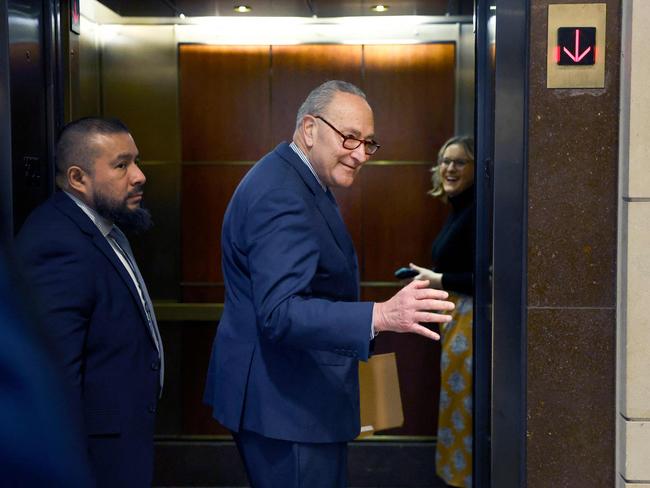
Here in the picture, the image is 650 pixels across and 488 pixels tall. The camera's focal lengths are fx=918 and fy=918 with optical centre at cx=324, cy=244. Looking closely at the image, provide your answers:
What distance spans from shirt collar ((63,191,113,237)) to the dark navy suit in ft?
1.40

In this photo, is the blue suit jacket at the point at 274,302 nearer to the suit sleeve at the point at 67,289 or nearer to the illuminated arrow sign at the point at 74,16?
the suit sleeve at the point at 67,289

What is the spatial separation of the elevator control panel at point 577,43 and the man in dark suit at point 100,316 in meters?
1.46

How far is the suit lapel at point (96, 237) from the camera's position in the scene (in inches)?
106

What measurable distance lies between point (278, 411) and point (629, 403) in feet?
3.69

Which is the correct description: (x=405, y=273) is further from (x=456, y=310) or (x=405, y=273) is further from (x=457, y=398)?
(x=457, y=398)

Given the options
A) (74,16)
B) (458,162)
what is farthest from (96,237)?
(458,162)

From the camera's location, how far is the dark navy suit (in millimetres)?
2424

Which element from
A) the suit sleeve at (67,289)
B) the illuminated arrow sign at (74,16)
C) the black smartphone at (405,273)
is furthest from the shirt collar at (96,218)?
the black smartphone at (405,273)

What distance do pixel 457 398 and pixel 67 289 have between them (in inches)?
105

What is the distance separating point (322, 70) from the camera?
5.68 meters

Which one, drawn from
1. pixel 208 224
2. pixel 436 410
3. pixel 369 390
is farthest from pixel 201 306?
pixel 369 390

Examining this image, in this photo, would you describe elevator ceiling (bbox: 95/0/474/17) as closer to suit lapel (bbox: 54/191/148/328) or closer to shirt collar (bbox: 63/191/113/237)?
shirt collar (bbox: 63/191/113/237)

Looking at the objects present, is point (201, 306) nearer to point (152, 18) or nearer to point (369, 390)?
point (152, 18)

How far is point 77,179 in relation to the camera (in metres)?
2.93
